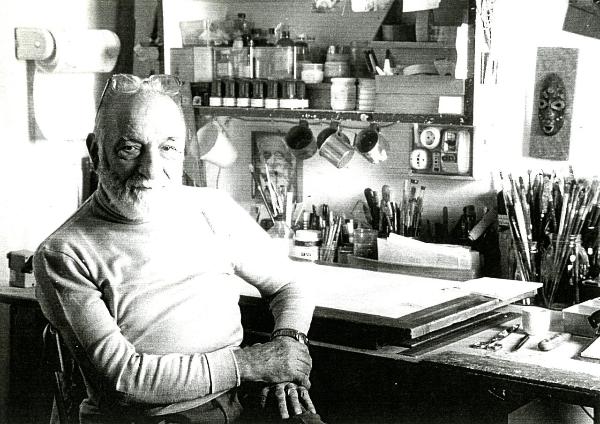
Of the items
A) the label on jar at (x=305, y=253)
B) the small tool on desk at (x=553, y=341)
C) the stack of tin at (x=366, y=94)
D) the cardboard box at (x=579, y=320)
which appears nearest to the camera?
the small tool on desk at (x=553, y=341)

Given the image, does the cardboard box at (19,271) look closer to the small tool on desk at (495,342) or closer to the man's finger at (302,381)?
the man's finger at (302,381)

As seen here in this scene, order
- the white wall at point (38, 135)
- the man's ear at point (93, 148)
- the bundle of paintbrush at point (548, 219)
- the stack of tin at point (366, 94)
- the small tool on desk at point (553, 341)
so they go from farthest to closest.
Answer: the white wall at point (38, 135), the stack of tin at point (366, 94), the bundle of paintbrush at point (548, 219), the small tool on desk at point (553, 341), the man's ear at point (93, 148)

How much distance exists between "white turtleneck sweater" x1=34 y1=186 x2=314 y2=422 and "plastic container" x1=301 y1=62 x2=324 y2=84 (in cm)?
109

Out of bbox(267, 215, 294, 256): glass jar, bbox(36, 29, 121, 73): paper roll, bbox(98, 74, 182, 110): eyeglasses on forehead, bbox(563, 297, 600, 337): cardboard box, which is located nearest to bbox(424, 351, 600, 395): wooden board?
bbox(563, 297, 600, 337): cardboard box

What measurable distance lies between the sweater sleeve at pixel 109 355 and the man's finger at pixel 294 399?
144mm

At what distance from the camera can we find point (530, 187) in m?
2.96

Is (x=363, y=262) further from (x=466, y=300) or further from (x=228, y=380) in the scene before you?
(x=228, y=380)

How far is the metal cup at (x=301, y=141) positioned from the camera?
3.46m

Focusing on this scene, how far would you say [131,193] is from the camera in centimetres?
214

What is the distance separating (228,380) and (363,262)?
1.18m

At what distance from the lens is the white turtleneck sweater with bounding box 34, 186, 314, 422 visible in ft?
6.66

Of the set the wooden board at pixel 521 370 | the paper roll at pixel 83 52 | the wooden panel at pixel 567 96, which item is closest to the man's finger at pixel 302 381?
the wooden board at pixel 521 370

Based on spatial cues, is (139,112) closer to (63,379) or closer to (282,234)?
(63,379)

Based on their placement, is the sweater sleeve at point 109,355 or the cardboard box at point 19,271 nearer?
the sweater sleeve at point 109,355
